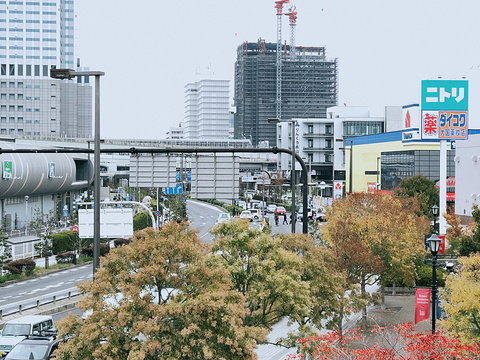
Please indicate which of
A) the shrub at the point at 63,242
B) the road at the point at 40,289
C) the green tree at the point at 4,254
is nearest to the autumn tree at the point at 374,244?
the road at the point at 40,289

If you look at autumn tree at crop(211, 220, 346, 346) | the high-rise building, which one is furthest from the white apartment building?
autumn tree at crop(211, 220, 346, 346)

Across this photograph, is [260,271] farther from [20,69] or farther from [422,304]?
[20,69]

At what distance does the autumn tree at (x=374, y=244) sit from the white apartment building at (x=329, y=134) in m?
104

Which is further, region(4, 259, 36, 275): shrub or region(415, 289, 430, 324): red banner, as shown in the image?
region(4, 259, 36, 275): shrub

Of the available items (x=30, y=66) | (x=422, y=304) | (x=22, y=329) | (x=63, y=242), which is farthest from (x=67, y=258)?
(x=30, y=66)

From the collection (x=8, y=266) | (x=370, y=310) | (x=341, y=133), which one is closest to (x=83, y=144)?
(x=341, y=133)

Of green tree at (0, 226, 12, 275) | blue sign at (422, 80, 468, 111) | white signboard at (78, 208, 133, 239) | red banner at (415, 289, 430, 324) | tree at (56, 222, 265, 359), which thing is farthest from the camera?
blue sign at (422, 80, 468, 111)

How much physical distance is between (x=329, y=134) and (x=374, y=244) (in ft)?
379

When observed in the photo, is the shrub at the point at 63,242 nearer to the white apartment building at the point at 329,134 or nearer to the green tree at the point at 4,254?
the green tree at the point at 4,254

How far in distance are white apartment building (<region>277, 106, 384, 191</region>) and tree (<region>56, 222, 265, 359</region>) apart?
414 feet

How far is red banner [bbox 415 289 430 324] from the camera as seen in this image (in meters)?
29.1

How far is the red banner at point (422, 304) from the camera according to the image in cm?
2914

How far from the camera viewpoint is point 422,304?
29.4 m

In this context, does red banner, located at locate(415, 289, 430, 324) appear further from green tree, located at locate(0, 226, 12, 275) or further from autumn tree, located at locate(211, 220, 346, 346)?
green tree, located at locate(0, 226, 12, 275)
